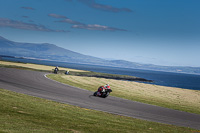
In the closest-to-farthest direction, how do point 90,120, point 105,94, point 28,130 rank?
point 28,130, point 90,120, point 105,94

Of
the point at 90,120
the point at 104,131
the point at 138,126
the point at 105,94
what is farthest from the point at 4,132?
the point at 105,94

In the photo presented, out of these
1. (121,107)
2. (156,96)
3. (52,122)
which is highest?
(52,122)

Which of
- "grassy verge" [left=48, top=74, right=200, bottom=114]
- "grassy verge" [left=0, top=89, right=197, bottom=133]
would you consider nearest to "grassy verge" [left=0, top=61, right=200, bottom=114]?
"grassy verge" [left=48, top=74, right=200, bottom=114]

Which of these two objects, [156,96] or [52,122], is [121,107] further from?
[156,96]

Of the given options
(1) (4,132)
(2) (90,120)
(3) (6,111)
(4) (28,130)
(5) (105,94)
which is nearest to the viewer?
(1) (4,132)

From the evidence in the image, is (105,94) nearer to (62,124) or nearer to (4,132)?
(62,124)

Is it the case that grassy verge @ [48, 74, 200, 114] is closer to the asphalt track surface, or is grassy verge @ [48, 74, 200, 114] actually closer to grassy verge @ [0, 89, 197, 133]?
the asphalt track surface

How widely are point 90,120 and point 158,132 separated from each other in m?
3.40

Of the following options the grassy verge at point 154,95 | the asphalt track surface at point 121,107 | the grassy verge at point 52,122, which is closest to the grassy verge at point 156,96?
the grassy verge at point 154,95

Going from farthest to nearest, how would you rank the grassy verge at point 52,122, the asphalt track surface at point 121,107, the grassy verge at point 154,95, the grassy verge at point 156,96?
1. the grassy verge at point 154,95
2. the grassy verge at point 156,96
3. the asphalt track surface at point 121,107
4. the grassy verge at point 52,122

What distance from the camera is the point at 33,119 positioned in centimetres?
1007

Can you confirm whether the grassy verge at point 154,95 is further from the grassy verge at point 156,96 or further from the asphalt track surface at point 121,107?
the asphalt track surface at point 121,107

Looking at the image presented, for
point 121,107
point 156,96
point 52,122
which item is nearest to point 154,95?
point 156,96

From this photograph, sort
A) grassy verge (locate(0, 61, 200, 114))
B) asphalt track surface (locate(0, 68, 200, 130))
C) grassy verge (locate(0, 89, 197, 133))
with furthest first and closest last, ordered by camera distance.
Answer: grassy verge (locate(0, 61, 200, 114))
asphalt track surface (locate(0, 68, 200, 130))
grassy verge (locate(0, 89, 197, 133))
